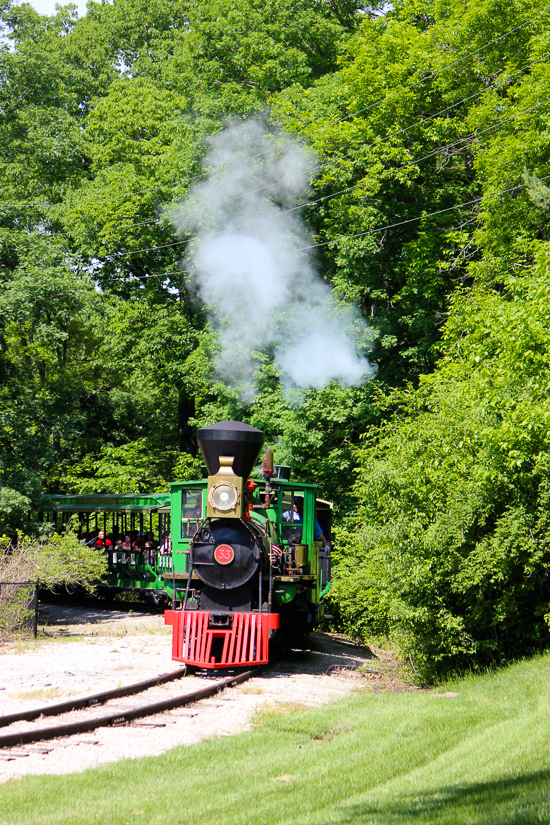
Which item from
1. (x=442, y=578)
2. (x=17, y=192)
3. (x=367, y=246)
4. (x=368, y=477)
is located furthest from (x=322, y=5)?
(x=442, y=578)

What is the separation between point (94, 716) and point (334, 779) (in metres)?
3.31

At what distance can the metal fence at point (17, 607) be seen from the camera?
15.1 metres

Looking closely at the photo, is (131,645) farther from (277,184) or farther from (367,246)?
(277,184)

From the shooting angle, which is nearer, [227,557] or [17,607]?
[227,557]

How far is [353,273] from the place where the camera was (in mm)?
22109

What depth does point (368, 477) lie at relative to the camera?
41.3 ft

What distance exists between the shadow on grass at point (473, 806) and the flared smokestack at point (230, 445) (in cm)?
674

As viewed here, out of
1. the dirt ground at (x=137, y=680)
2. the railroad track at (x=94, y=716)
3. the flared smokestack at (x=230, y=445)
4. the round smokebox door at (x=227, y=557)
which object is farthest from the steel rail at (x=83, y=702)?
the flared smokestack at (x=230, y=445)

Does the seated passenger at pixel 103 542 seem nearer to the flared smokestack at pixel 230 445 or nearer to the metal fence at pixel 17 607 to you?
the metal fence at pixel 17 607

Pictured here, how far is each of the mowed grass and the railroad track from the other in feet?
3.77

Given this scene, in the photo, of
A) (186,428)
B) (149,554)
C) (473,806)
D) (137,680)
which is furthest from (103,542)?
(473,806)

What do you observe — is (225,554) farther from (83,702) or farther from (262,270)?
(262,270)

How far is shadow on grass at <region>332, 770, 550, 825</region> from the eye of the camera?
4629mm

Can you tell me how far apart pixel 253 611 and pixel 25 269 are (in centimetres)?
1033
